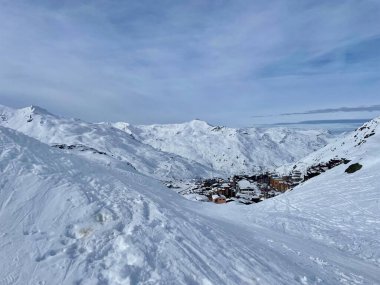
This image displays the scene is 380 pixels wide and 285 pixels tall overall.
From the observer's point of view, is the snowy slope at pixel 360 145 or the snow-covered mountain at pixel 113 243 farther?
the snowy slope at pixel 360 145

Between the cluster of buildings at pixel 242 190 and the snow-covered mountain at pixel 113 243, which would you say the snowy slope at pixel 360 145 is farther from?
the snow-covered mountain at pixel 113 243

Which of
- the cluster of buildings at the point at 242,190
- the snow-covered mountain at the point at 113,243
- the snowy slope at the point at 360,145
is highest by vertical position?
the snowy slope at the point at 360,145

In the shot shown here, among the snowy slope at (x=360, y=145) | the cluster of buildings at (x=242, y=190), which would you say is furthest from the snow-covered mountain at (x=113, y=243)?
the cluster of buildings at (x=242, y=190)

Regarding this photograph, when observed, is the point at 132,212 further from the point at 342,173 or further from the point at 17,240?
the point at 342,173

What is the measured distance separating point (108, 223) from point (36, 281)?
11.0 feet

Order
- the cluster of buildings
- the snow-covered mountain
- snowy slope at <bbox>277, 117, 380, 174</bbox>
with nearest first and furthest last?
1. the snow-covered mountain
2. snowy slope at <bbox>277, 117, 380, 174</bbox>
3. the cluster of buildings

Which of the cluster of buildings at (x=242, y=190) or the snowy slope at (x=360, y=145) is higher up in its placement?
the snowy slope at (x=360, y=145)

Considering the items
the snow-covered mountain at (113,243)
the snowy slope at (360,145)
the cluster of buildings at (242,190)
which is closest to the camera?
the snow-covered mountain at (113,243)

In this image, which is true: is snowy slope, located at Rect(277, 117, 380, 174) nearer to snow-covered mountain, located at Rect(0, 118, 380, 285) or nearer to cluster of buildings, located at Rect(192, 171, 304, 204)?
cluster of buildings, located at Rect(192, 171, 304, 204)

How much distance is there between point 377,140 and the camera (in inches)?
2798

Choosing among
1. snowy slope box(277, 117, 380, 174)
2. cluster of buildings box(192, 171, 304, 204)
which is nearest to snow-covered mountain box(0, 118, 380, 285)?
snowy slope box(277, 117, 380, 174)

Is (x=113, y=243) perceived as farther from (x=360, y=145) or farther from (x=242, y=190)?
(x=242, y=190)

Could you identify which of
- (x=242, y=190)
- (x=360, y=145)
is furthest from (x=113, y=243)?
(x=242, y=190)

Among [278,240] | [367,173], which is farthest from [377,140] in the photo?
[278,240]
